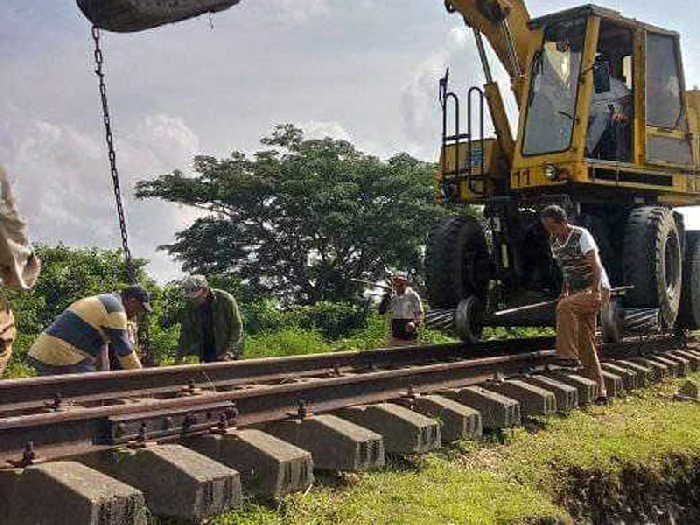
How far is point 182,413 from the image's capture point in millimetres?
3693

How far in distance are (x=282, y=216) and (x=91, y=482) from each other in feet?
79.3

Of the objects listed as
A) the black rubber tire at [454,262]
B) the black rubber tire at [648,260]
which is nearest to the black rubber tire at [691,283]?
the black rubber tire at [648,260]

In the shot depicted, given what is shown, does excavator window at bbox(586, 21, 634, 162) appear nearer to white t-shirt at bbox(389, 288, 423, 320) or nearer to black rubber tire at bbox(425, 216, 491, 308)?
black rubber tire at bbox(425, 216, 491, 308)

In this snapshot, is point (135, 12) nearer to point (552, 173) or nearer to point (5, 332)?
point (5, 332)

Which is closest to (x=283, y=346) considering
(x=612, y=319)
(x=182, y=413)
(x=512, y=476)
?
(x=612, y=319)

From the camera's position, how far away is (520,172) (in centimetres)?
895

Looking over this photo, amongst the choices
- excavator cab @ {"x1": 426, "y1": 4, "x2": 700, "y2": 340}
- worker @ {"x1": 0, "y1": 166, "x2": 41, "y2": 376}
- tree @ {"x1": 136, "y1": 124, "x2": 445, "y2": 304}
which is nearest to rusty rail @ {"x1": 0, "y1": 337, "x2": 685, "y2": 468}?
worker @ {"x1": 0, "y1": 166, "x2": 41, "y2": 376}

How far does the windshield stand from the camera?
29.0 ft

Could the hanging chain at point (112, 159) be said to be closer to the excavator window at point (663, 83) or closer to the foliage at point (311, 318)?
the excavator window at point (663, 83)

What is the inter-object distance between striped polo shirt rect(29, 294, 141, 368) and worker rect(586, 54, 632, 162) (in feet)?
19.3

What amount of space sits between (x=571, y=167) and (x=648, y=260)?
128cm

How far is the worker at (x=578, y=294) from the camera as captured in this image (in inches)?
265

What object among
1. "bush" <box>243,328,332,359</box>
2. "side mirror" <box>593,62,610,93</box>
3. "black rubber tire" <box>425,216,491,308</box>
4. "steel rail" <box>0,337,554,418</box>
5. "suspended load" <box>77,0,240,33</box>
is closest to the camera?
"suspended load" <box>77,0,240,33</box>

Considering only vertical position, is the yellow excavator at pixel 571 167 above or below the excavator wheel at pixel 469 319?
above
